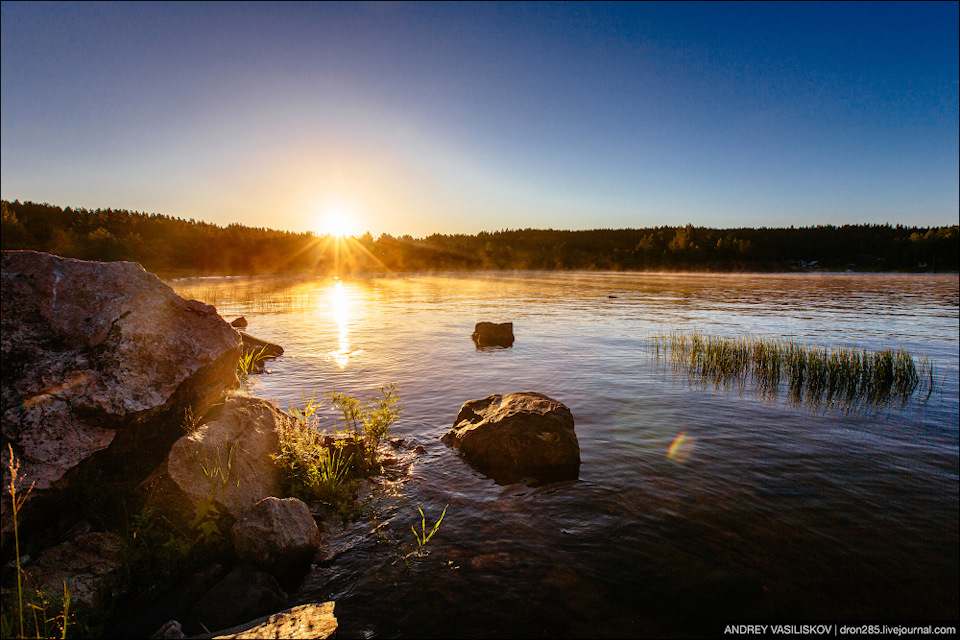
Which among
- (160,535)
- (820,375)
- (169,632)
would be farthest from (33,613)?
(820,375)

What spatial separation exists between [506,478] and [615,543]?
238 cm

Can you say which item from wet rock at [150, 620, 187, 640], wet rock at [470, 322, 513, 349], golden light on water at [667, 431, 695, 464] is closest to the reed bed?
golden light on water at [667, 431, 695, 464]

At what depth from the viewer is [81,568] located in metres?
4.79

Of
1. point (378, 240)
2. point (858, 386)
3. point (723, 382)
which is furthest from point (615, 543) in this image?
point (378, 240)

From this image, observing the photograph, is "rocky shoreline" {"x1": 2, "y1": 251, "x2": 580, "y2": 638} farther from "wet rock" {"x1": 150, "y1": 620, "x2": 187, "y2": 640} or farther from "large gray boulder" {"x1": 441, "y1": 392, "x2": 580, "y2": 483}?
"large gray boulder" {"x1": 441, "y1": 392, "x2": 580, "y2": 483}

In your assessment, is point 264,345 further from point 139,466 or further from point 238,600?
point 238,600

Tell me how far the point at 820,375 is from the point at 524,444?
11.6 meters

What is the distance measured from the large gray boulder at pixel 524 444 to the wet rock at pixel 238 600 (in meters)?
4.21

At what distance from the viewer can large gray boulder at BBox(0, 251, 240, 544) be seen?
193 inches

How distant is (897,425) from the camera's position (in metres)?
11.4

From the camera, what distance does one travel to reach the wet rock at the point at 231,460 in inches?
226

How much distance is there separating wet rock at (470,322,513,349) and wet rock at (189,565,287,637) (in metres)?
17.4

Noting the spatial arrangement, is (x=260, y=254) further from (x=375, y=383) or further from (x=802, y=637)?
(x=802, y=637)

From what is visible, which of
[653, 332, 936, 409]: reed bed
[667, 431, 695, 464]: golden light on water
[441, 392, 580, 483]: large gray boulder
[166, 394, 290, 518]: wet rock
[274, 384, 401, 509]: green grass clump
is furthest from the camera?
[653, 332, 936, 409]: reed bed
